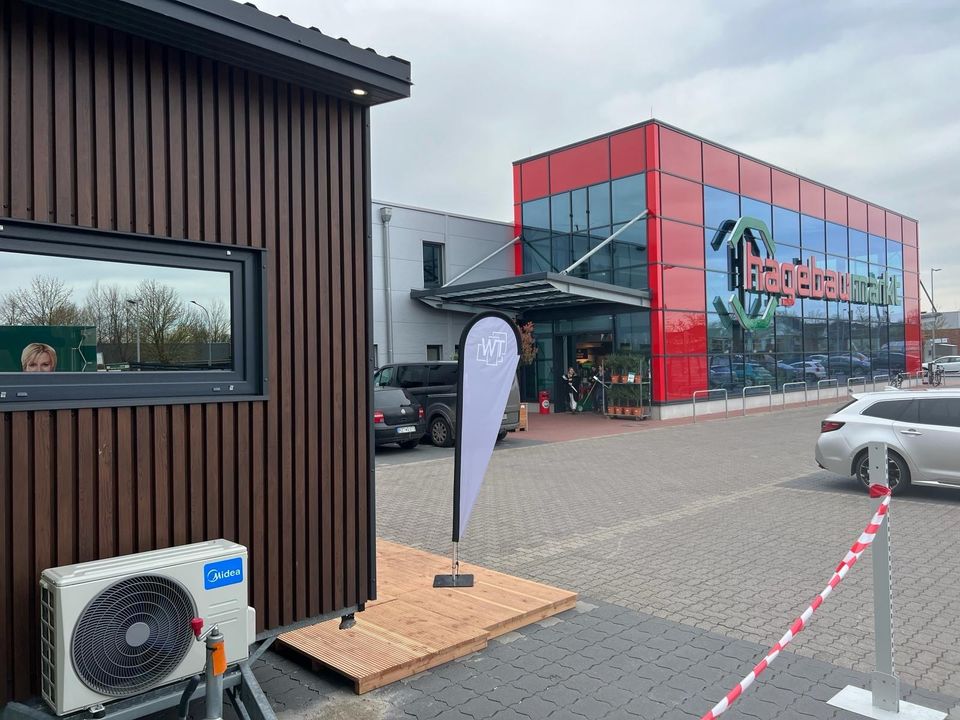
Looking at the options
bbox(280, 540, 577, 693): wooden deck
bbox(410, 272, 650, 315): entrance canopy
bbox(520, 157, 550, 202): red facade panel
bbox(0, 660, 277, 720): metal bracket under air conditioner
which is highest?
bbox(520, 157, 550, 202): red facade panel

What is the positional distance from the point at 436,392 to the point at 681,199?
451 inches

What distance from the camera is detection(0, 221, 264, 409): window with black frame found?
3414mm

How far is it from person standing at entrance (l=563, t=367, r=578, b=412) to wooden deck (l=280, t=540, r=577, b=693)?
59.8 ft

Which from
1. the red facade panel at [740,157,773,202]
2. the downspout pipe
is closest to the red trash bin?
the downspout pipe

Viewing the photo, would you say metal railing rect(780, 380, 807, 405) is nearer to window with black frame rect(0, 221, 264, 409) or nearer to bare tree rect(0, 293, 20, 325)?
window with black frame rect(0, 221, 264, 409)

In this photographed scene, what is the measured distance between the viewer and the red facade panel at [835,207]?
30922 millimetres

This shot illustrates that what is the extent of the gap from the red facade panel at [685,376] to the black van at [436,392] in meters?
7.06

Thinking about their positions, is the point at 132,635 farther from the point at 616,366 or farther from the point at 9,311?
the point at 616,366

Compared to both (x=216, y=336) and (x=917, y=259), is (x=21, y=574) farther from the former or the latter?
(x=917, y=259)

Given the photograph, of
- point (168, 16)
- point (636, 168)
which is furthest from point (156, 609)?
point (636, 168)

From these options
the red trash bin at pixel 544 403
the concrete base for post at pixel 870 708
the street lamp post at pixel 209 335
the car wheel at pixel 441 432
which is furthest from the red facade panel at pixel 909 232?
the street lamp post at pixel 209 335

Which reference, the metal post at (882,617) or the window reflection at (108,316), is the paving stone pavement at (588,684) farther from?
the window reflection at (108,316)

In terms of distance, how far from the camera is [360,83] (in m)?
4.46

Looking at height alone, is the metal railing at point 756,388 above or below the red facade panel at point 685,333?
below
